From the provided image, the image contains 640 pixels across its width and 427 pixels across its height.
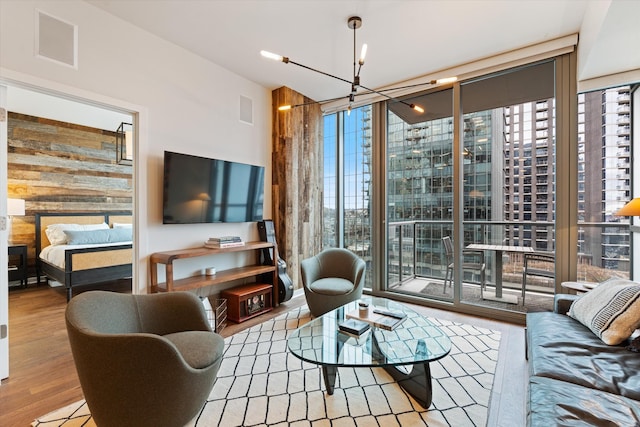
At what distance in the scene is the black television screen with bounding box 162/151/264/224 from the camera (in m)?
3.00

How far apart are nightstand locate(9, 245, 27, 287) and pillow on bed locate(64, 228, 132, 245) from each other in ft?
2.18

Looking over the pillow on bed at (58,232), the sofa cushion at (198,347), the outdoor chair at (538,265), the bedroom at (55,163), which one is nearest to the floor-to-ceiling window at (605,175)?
the outdoor chair at (538,265)

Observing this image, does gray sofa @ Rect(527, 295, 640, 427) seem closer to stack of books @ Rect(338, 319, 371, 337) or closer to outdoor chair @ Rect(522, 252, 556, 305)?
stack of books @ Rect(338, 319, 371, 337)

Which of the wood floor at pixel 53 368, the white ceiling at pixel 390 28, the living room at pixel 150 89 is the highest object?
the white ceiling at pixel 390 28

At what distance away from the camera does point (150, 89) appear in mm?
2945

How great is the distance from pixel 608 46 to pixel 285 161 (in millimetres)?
3317

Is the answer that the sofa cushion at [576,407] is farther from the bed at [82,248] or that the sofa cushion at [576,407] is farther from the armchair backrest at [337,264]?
the bed at [82,248]

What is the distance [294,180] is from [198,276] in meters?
1.78

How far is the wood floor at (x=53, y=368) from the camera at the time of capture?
1859 mm

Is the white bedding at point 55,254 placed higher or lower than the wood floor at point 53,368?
higher

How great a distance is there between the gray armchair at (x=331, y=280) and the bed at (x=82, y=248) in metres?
2.91

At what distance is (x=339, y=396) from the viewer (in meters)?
1.96

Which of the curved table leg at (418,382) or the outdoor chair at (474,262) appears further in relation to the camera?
the outdoor chair at (474,262)

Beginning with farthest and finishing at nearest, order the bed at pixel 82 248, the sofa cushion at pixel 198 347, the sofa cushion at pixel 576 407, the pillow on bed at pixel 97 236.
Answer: the pillow on bed at pixel 97 236 → the bed at pixel 82 248 → the sofa cushion at pixel 198 347 → the sofa cushion at pixel 576 407
